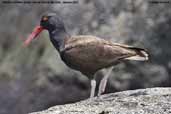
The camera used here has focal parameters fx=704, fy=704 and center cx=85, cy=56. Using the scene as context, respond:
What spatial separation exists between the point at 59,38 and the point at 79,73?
159 inches

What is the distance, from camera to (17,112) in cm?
1585

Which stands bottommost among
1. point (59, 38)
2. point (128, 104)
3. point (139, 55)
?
point (128, 104)

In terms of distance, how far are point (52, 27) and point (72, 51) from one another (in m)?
0.90

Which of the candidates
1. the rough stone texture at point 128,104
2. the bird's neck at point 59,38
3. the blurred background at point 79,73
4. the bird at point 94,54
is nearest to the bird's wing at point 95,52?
the bird at point 94,54

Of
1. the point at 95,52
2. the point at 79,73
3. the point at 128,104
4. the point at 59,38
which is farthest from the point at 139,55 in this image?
the point at 79,73

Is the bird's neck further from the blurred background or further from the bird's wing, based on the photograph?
the blurred background

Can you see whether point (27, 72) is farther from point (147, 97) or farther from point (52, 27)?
point (147, 97)

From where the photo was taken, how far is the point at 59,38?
11312mm

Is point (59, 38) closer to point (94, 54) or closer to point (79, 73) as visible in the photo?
point (94, 54)

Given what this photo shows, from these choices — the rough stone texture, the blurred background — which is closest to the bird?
the rough stone texture

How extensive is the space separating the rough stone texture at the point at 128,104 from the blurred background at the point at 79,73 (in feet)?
15.8

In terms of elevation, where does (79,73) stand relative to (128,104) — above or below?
below

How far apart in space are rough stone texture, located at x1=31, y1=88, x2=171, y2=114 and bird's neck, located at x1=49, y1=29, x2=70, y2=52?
141 centimetres

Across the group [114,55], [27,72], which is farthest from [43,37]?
[114,55]
